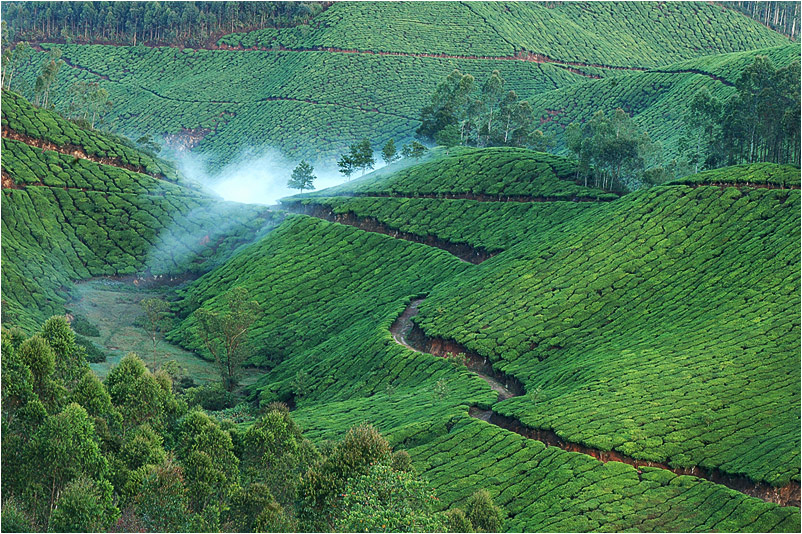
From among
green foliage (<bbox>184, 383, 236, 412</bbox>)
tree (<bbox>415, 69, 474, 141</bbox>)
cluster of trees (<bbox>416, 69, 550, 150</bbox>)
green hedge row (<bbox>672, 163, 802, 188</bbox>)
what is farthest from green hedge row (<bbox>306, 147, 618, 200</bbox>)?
green foliage (<bbox>184, 383, 236, 412</bbox>)

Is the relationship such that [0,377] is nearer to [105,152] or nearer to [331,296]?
[331,296]

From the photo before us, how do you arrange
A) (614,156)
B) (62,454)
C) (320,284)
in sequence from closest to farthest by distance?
(62,454)
(320,284)
(614,156)

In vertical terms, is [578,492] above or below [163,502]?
below

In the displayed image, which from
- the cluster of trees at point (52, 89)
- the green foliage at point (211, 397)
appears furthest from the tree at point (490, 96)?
the green foliage at point (211, 397)

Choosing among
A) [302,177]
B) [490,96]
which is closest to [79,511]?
[302,177]

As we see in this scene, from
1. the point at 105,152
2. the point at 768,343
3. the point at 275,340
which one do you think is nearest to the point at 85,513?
the point at 768,343

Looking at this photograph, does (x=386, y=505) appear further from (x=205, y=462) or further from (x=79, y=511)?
(x=79, y=511)
